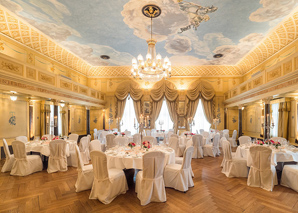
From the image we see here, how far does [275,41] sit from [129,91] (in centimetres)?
857

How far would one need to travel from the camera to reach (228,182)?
415cm

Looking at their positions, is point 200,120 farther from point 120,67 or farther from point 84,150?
point 84,150

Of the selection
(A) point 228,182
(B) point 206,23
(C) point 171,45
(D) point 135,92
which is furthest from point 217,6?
(D) point 135,92

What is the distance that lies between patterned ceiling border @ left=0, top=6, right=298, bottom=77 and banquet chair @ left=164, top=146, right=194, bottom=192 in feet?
19.7

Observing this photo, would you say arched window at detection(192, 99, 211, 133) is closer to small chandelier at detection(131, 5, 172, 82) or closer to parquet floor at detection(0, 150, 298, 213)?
small chandelier at detection(131, 5, 172, 82)

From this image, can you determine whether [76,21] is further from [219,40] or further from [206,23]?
[219,40]

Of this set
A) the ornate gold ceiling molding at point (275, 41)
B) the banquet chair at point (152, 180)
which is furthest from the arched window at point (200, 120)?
the banquet chair at point (152, 180)

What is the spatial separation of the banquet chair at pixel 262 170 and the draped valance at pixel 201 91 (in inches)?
290

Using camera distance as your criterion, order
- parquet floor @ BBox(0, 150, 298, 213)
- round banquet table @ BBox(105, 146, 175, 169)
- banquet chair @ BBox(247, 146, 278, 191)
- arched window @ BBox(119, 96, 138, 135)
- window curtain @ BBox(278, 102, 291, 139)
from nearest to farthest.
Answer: parquet floor @ BBox(0, 150, 298, 213)
round banquet table @ BBox(105, 146, 175, 169)
banquet chair @ BBox(247, 146, 278, 191)
window curtain @ BBox(278, 102, 291, 139)
arched window @ BBox(119, 96, 138, 135)

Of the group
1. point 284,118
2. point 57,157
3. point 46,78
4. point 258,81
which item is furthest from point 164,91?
point 57,157

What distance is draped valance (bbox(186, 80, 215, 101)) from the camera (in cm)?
1102

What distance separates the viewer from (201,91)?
36.3ft

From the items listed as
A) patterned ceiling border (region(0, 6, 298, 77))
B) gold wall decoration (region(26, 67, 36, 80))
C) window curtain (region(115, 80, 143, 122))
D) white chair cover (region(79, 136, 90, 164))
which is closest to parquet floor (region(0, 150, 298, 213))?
white chair cover (region(79, 136, 90, 164))

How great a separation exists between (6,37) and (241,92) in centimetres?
1127
